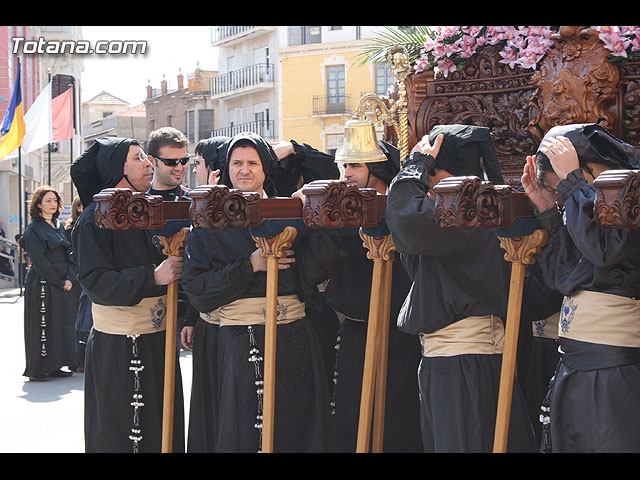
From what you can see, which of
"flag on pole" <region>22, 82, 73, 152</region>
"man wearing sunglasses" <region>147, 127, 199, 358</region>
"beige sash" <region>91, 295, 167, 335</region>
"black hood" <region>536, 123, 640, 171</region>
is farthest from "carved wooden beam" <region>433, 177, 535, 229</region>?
"flag on pole" <region>22, 82, 73, 152</region>

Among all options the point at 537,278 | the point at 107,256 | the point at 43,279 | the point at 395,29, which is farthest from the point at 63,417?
the point at 537,278

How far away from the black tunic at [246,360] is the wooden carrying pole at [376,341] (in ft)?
0.78

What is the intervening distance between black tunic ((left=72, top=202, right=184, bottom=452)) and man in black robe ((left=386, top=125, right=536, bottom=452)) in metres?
1.49

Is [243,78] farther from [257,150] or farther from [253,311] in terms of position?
[253,311]

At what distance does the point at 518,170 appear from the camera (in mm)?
4793

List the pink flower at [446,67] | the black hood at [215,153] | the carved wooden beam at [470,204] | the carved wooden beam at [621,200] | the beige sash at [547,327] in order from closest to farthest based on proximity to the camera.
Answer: the carved wooden beam at [621,200] → the carved wooden beam at [470,204] → the beige sash at [547,327] → the black hood at [215,153] → the pink flower at [446,67]

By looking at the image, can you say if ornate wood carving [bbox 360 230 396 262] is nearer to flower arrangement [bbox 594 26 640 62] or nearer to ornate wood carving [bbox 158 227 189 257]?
ornate wood carving [bbox 158 227 189 257]

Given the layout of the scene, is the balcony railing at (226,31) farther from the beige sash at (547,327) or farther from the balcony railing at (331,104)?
the beige sash at (547,327)


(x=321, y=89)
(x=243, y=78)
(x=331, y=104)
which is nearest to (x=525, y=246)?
(x=331, y=104)

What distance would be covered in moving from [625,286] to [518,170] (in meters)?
1.77

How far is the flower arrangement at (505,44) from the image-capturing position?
4180 mm

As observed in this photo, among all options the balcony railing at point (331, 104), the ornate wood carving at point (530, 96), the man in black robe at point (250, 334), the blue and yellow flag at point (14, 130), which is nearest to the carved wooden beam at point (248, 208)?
the man in black robe at point (250, 334)

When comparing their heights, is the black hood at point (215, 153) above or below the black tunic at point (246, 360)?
above

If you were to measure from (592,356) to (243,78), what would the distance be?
32.6 meters
